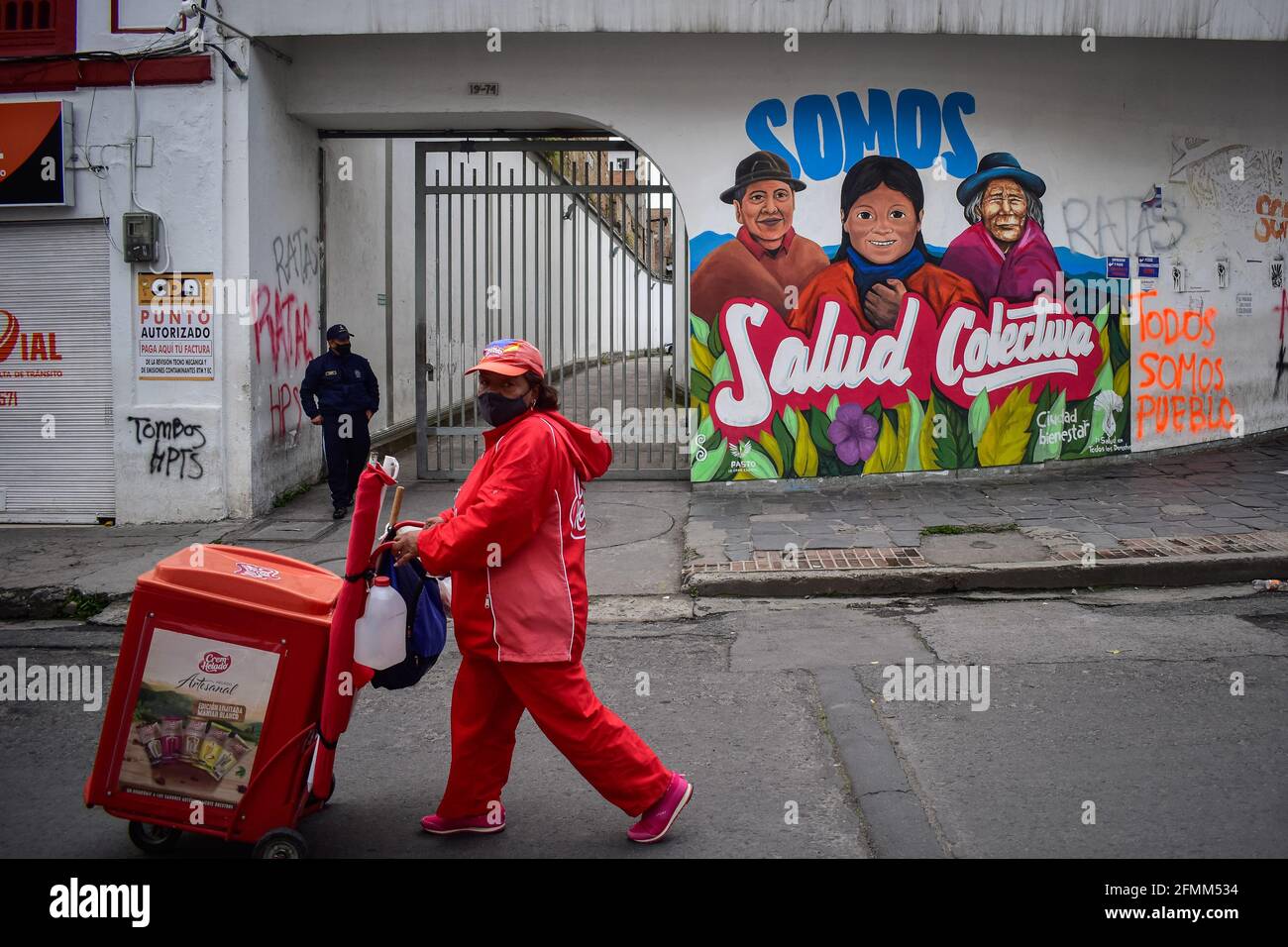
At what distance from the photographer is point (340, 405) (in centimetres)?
970

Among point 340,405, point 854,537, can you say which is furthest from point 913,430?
point 340,405

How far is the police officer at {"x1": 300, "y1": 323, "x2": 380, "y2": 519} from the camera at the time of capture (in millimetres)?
9664

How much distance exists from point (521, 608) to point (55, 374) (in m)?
7.78

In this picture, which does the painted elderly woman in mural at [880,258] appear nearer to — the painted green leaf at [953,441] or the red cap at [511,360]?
the painted green leaf at [953,441]

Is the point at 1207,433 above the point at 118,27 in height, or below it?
below

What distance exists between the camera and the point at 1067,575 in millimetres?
7027

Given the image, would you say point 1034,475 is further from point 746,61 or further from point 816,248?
point 746,61

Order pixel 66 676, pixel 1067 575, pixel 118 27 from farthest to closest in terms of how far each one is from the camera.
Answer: pixel 118 27, pixel 1067 575, pixel 66 676

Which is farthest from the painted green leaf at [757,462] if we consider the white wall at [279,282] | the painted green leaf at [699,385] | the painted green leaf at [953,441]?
the white wall at [279,282]

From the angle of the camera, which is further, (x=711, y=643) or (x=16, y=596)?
(x=16, y=596)

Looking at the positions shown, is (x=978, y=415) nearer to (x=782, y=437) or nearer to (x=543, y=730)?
(x=782, y=437)

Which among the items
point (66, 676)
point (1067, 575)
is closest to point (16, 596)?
point (66, 676)

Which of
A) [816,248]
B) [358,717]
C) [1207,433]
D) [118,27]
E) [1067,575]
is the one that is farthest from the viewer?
[1207,433]

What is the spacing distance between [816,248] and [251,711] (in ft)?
24.3
